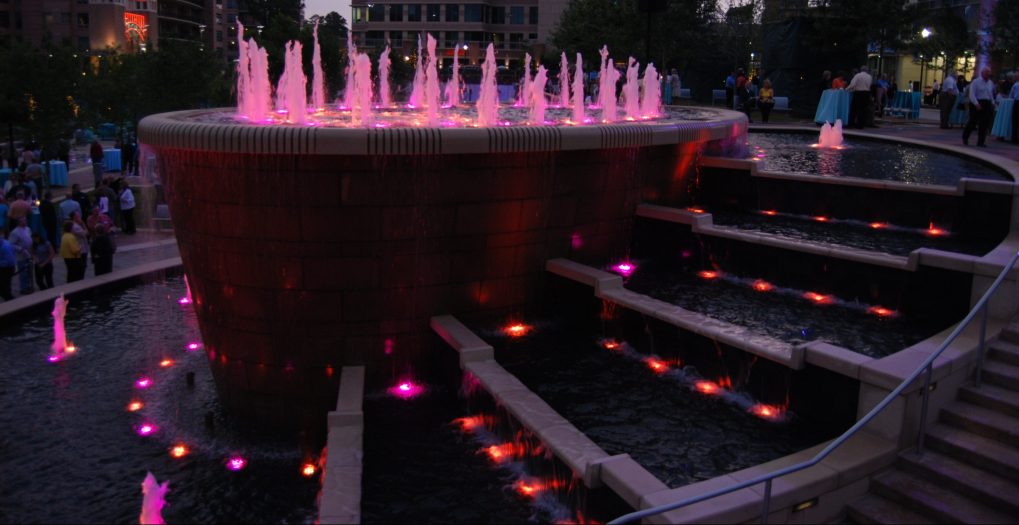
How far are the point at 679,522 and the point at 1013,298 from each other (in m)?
4.55

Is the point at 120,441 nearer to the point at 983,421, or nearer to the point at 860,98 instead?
the point at 983,421

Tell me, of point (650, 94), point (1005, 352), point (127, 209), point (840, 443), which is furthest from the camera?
point (127, 209)

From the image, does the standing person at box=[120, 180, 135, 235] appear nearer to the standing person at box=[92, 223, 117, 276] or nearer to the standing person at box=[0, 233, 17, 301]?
the standing person at box=[92, 223, 117, 276]

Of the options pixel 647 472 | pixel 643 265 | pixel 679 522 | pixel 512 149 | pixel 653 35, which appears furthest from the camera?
pixel 653 35

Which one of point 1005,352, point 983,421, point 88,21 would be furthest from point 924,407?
point 88,21

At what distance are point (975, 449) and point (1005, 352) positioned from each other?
127 centimetres

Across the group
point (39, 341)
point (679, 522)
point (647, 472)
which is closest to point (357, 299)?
point (647, 472)

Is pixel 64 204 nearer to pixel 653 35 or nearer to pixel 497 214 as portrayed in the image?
pixel 497 214

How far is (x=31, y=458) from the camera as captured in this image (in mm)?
7980

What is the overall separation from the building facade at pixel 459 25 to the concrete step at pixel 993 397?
98530 mm

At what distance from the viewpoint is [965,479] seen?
20.2 ft

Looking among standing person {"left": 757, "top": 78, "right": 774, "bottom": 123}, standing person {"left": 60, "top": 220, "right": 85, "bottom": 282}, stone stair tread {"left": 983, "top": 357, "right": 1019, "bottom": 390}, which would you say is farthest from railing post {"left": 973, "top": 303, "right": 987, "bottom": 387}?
standing person {"left": 757, "top": 78, "right": 774, "bottom": 123}

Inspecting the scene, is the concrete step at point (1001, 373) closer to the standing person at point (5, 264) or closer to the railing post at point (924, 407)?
the railing post at point (924, 407)

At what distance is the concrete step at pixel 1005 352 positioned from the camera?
7141 millimetres
